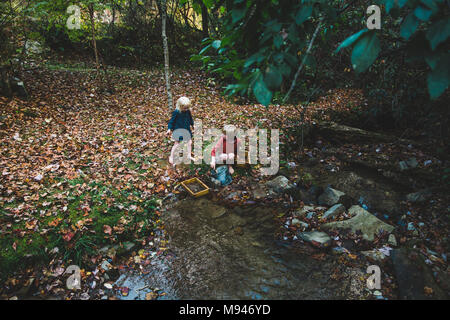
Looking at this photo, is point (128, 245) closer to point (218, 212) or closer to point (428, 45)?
point (218, 212)

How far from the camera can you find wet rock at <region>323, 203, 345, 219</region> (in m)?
4.43

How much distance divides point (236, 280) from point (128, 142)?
4.83m

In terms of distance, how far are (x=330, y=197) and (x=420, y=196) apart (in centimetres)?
169

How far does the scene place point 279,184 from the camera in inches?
207

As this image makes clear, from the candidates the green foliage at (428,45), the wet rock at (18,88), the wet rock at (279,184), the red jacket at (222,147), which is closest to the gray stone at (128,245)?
the red jacket at (222,147)

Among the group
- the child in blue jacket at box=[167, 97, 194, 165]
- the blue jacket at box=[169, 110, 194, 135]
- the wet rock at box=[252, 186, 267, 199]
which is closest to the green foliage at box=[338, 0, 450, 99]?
the wet rock at box=[252, 186, 267, 199]

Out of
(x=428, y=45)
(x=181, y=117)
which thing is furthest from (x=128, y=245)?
(x=428, y=45)

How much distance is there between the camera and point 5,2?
23.5 ft

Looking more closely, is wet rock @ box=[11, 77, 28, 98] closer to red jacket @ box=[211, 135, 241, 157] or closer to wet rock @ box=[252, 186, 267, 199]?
red jacket @ box=[211, 135, 241, 157]

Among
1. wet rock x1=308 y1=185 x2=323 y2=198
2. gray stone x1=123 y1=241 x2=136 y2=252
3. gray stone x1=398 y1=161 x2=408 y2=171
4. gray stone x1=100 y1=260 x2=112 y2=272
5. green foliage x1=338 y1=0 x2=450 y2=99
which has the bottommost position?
gray stone x1=100 y1=260 x2=112 y2=272

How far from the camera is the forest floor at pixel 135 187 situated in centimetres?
350

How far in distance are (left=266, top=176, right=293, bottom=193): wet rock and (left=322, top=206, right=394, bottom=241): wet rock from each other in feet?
3.87
